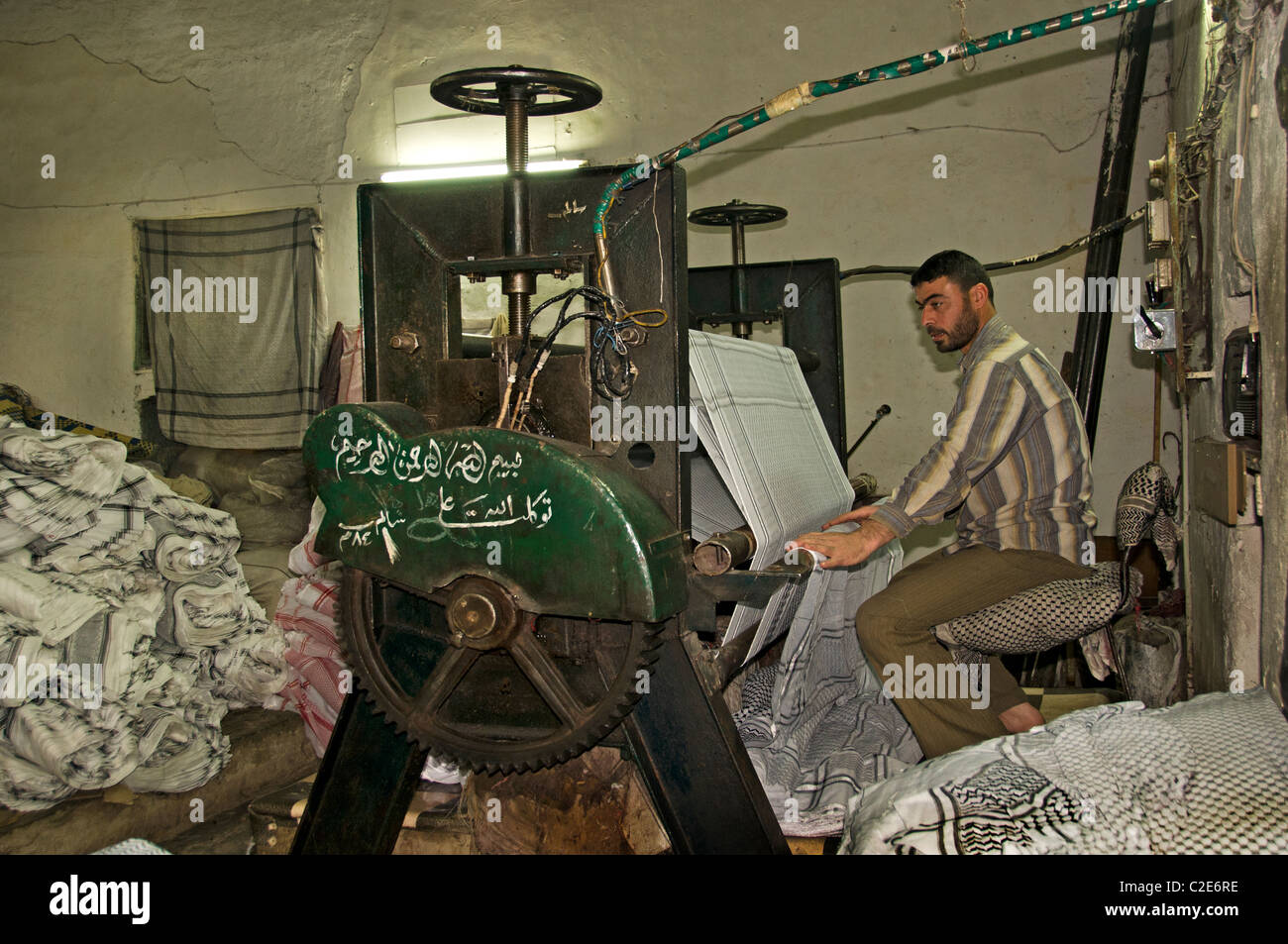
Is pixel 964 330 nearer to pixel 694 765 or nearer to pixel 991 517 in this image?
pixel 991 517

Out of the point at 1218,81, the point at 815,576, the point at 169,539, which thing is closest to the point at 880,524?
the point at 815,576

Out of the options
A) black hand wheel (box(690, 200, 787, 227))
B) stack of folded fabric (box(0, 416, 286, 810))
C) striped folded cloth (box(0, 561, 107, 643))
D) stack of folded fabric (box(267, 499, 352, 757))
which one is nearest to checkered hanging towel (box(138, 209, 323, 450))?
stack of folded fabric (box(267, 499, 352, 757))

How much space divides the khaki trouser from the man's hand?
0.87ft

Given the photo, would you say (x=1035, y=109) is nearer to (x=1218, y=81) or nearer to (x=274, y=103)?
(x=1218, y=81)

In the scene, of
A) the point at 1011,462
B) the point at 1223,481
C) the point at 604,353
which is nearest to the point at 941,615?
the point at 1011,462

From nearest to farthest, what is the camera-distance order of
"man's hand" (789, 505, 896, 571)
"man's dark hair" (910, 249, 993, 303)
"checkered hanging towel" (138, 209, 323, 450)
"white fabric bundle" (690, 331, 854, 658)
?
"man's hand" (789, 505, 896, 571)
"white fabric bundle" (690, 331, 854, 658)
"man's dark hair" (910, 249, 993, 303)
"checkered hanging towel" (138, 209, 323, 450)

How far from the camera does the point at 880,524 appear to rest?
245 centimetres

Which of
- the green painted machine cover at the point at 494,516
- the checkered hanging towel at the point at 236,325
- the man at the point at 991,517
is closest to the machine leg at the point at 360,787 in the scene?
the green painted machine cover at the point at 494,516

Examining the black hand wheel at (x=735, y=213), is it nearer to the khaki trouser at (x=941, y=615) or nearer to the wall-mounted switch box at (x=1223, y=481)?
the khaki trouser at (x=941, y=615)

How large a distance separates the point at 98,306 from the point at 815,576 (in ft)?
18.1

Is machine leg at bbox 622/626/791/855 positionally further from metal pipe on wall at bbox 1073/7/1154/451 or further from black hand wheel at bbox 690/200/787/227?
metal pipe on wall at bbox 1073/7/1154/451

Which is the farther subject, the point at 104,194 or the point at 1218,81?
the point at 104,194

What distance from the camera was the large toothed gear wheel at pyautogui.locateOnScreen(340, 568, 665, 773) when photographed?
179cm

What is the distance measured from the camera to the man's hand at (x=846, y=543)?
2.22 m
